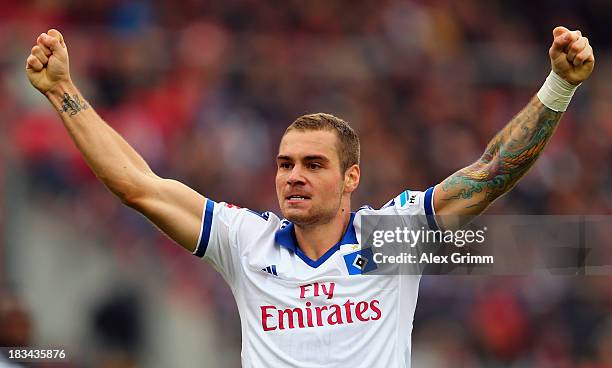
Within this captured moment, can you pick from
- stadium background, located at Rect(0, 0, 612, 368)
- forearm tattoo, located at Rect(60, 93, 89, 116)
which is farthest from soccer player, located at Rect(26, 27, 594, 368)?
stadium background, located at Rect(0, 0, 612, 368)

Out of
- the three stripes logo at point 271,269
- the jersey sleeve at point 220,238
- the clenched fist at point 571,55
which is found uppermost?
the clenched fist at point 571,55

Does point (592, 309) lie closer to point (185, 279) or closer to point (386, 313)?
point (185, 279)

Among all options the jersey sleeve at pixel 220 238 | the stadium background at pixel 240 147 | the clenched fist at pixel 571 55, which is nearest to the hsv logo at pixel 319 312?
the jersey sleeve at pixel 220 238

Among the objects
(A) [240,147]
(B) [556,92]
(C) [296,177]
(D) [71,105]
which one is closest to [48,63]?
(D) [71,105]

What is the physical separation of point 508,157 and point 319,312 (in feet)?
3.64

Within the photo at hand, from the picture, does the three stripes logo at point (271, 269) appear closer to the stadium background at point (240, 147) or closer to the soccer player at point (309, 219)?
the soccer player at point (309, 219)

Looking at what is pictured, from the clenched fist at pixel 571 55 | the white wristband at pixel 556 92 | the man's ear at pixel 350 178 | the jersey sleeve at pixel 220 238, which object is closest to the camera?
the clenched fist at pixel 571 55

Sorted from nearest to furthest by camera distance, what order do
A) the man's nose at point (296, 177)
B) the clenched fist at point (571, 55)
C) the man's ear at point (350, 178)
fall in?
the clenched fist at point (571, 55), the man's nose at point (296, 177), the man's ear at point (350, 178)

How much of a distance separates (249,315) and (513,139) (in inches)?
57.2

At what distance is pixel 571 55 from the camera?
15.5ft

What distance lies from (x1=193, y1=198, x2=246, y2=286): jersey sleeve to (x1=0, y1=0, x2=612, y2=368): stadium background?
A: 7.14 ft

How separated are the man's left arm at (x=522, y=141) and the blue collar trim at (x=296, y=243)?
450 millimetres

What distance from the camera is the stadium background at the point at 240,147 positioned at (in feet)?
29.8

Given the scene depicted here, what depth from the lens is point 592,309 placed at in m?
10.5
